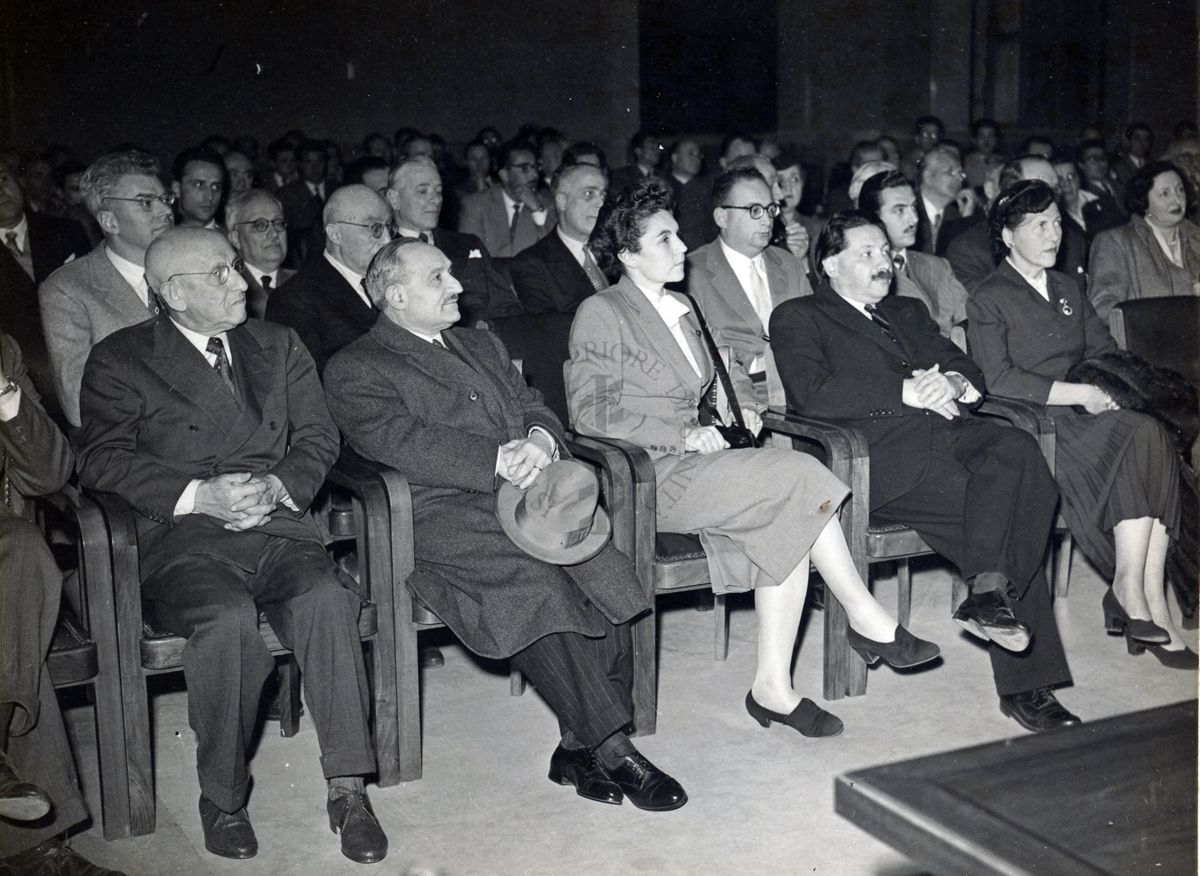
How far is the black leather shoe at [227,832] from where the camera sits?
2.52m

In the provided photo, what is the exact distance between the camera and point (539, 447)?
2914 mm

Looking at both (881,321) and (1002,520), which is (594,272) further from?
(1002,520)

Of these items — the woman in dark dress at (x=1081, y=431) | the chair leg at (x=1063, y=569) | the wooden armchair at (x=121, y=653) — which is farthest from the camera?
the chair leg at (x=1063, y=569)

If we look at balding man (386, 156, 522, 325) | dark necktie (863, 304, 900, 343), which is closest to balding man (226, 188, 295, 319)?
balding man (386, 156, 522, 325)

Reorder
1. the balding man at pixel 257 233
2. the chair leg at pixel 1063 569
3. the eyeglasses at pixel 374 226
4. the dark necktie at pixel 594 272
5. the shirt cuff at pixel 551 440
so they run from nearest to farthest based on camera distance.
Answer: the shirt cuff at pixel 551 440
the dark necktie at pixel 594 272
the eyeglasses at pixel 374 226
the chair leg at pixel 1063 569
the balding man at pixel 257 233

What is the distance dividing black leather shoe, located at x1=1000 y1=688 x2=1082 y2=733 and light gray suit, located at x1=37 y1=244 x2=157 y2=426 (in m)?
2.26

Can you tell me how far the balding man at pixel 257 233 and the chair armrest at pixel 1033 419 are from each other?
2.14 metres

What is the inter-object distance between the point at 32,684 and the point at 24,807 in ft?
0.72

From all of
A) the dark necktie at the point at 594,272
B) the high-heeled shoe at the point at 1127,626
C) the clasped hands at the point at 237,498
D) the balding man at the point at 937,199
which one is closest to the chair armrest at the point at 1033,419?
the high-heeled shoe at the point at 1127,626

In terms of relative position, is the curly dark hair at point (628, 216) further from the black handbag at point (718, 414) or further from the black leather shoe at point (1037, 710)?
the black leather shoe at point (1037, 710)

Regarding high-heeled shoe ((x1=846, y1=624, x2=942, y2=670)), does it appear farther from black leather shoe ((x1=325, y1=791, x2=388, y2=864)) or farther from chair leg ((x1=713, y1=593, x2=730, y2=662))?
black leather shoe ((x1=325, y1=791, x2=388, y2=864))

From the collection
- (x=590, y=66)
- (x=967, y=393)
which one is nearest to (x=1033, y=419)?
(x=967, y=393)

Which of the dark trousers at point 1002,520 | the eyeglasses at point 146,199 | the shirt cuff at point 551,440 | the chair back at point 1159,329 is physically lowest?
the dark trousers at point 1002,520

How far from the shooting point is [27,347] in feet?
10.6
